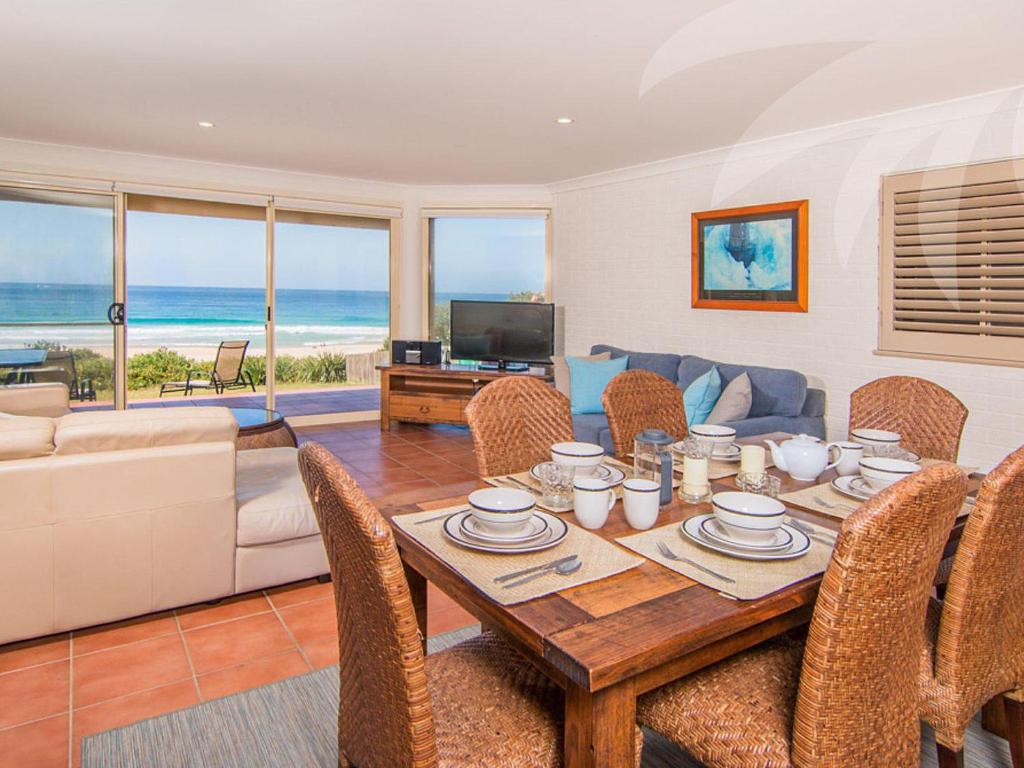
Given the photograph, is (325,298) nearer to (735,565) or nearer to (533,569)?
(533,569)

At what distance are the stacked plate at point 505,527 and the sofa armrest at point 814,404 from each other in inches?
135

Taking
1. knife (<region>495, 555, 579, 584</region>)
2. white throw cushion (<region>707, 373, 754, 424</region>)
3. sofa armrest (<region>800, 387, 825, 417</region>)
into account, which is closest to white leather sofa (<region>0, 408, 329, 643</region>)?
knife (<region>495, 555, 579, 584</region>)

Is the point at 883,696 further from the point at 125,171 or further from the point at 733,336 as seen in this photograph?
the point at 125,171

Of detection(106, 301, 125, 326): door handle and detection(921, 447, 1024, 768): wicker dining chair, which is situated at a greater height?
detection(106, 301, 125, 326): door handle

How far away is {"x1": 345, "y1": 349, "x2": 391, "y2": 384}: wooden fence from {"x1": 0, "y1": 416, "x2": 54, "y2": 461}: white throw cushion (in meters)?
5.55

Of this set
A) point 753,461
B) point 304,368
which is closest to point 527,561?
point 753,461

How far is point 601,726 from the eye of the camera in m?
1.15

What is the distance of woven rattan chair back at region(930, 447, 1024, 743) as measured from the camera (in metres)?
1.40

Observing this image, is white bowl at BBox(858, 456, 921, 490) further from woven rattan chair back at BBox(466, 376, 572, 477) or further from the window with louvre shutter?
the window with louvre shutter

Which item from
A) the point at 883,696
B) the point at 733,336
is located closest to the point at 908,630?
the point at 883,696

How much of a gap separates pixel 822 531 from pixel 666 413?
1.26m

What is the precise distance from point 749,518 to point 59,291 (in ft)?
20.0

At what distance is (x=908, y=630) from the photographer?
1.27 meters

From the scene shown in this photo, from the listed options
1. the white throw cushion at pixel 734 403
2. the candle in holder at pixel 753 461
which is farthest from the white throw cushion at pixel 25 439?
the white throw cushion at pixel 734 403
